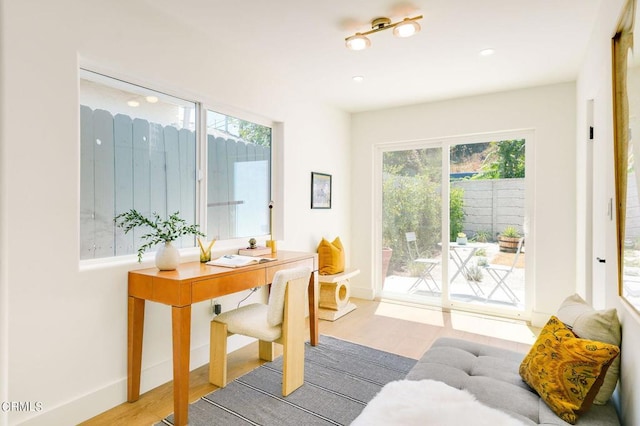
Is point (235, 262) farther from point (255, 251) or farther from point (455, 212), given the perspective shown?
point (455, 212)

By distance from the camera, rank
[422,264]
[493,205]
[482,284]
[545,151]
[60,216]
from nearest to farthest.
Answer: [60,216] < [545,151] < [493,205] < [482,284] < [422,264]

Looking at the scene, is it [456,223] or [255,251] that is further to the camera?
[456,223]

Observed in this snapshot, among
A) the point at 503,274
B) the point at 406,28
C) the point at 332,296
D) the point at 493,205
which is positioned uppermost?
the point at 406,28

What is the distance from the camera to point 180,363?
196 cm

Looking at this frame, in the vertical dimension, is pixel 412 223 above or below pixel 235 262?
above

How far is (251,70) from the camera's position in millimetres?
3137

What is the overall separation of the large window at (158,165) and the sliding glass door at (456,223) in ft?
6.64

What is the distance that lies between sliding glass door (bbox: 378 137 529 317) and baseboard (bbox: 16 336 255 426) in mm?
2838

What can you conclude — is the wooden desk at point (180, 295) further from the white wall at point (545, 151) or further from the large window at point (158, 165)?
the white wall at point (545, 151)

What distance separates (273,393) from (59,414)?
1170 millimetres

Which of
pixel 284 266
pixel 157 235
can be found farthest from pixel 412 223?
pixel 157 235

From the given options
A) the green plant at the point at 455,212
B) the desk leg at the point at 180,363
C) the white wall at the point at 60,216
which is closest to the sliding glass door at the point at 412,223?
the green plant at the point at 455,212

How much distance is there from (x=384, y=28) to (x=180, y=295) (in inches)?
86.6

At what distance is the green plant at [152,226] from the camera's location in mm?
2223
